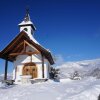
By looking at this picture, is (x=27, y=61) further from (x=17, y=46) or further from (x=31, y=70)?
(x=17, y=46)

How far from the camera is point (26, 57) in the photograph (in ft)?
90.6

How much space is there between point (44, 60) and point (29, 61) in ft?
6.09

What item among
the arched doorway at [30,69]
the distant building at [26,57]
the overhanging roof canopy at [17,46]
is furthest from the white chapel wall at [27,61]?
the overhanging roof canopy at [17,46]

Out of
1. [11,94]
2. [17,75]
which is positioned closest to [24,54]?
[17,75]

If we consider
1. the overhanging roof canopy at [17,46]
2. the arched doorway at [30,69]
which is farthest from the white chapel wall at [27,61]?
the overhanging roof canopy at [17,46]

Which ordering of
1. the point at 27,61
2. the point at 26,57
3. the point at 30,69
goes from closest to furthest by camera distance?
the point at 30,69, the point at 27,61, the point at 26,57

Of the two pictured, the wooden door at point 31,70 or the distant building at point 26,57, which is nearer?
the distant building at point 26,57

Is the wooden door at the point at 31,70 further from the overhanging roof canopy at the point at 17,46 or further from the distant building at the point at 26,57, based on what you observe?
the overhanging roof canopy at the point at 17,46

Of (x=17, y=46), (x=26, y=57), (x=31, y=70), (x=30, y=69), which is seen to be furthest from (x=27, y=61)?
(x=17, y=46)

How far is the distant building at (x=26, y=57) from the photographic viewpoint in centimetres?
2616

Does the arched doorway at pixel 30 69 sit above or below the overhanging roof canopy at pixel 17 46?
below

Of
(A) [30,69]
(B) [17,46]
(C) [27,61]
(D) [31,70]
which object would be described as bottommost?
(D) [31,70]

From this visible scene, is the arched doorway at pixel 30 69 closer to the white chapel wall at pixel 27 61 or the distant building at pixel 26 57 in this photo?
the distant building at pixel 26 57

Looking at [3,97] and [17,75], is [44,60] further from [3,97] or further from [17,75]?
[3,97]
